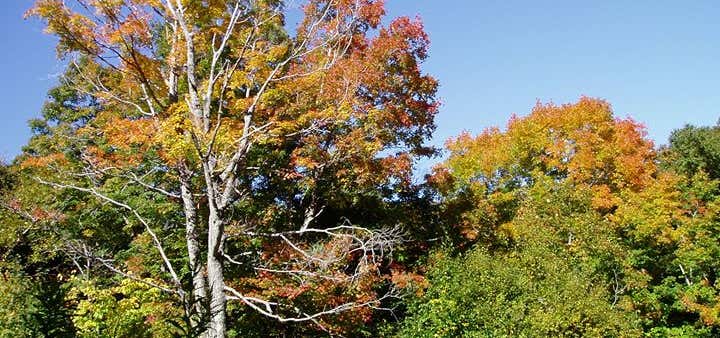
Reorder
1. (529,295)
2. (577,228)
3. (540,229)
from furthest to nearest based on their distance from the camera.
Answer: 1. (577,228)
2. (540,229)
3. (529,295)

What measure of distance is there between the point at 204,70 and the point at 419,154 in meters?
7.20

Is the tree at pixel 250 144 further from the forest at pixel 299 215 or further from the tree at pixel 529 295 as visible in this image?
the tree at pixel 529 295

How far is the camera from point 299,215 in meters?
15.3

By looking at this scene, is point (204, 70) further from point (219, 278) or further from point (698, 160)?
point (698, 160)

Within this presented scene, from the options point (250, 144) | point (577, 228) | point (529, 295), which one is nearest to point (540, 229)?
point (577, 228)

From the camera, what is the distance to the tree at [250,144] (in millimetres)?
10672

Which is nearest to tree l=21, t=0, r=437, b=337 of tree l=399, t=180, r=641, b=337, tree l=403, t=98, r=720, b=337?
tree l=399, t=180, r=641, b=337

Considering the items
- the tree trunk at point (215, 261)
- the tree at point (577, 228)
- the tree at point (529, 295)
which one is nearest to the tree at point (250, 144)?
the tree trunk at point (215, 261)

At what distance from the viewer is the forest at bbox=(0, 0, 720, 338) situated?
1063 centimetres

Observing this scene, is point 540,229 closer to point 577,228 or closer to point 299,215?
point 577,228

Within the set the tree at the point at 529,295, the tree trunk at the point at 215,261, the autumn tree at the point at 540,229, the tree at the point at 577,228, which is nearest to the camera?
the tree trunk at the point at 215,261

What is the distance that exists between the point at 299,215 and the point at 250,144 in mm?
4789

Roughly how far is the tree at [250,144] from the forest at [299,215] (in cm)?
6

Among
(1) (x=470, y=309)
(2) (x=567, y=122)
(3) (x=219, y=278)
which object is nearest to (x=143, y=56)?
(3) (x=219, y=278)
